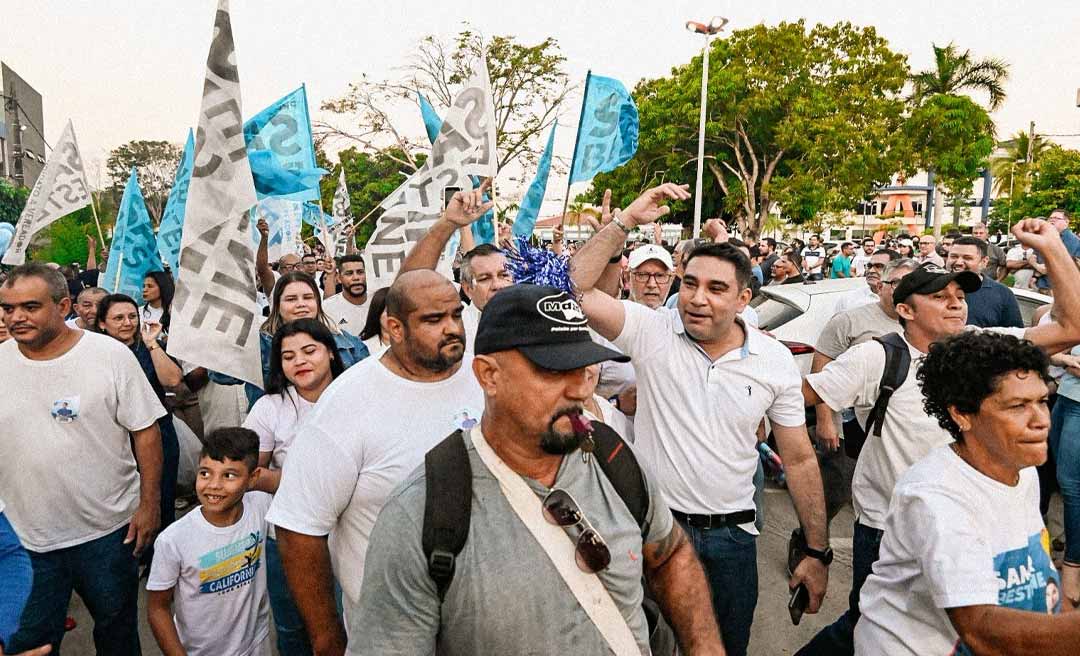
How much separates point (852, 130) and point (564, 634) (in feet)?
91.2

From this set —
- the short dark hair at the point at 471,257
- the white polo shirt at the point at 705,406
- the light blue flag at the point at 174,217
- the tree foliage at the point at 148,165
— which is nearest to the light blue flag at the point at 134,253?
the light blue flag at the point at 174,217

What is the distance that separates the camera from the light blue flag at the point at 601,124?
7871 mm

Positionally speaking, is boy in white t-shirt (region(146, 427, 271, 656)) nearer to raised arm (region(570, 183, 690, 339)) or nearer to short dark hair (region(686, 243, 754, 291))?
raised arm (region(570, 183, 690, 339))

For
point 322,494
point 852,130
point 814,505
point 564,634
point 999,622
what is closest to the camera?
point 564,634

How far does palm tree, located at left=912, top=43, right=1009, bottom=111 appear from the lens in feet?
135

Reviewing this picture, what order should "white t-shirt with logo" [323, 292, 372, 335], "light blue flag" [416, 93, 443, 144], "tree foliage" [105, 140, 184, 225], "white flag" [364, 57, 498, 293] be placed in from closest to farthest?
"white flag" [364, 57, 498, 293] < "white t-shirt with logo" [323, 292, 372, 335] < "light blue flag" [416, 93, 443, 144] < "tree foliage" [105, 140, 184, 225]

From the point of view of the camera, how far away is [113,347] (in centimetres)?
338

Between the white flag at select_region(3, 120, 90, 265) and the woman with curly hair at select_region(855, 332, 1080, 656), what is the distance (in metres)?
8.19

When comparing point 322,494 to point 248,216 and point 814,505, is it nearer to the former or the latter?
point 814,505

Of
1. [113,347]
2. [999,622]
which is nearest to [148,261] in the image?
[113,347]

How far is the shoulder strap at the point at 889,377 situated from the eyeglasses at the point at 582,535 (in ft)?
6.60

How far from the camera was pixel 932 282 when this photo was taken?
3295mm

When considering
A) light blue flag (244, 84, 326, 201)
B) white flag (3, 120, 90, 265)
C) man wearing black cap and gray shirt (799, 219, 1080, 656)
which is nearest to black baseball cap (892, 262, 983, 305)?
Result: man wearing black cap and gray shirt (799, 219, 1080, 656)

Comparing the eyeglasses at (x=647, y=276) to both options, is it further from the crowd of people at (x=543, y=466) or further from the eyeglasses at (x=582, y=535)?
the eyeglasses at (x=582, y=535)
